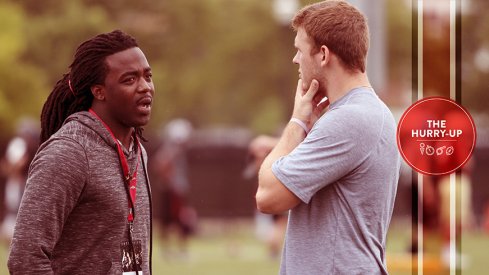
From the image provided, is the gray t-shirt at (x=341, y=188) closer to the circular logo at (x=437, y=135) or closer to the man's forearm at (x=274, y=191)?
the man's forearm at (x=274, y=191)

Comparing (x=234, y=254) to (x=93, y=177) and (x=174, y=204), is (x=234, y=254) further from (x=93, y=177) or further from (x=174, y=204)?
(x=93, y=177)

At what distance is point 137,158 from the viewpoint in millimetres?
3770

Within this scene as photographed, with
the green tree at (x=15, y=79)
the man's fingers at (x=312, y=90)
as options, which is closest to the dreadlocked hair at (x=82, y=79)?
the man's fingers at (x=312, y=90)

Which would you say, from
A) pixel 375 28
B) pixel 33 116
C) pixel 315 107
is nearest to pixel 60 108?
pixel 315 107

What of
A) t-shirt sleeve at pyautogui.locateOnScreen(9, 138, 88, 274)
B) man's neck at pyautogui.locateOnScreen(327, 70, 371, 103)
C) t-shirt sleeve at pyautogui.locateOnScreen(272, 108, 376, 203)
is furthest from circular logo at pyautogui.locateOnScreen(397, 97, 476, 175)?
t-shirt sleeve at pyautogui.locateOnScreen(9, 138, 88, 274)

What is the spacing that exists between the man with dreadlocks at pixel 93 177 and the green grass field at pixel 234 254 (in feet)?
10.7

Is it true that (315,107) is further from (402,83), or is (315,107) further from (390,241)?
(402,83)

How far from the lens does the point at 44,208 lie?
3.40 m

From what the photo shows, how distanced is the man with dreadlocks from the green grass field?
326 cm

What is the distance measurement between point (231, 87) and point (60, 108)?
3151cm

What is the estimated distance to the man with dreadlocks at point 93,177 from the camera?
341 centimetres

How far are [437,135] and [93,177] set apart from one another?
1868 mm

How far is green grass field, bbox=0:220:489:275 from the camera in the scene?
11859 mm

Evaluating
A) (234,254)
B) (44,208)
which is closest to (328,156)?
(44,208)
